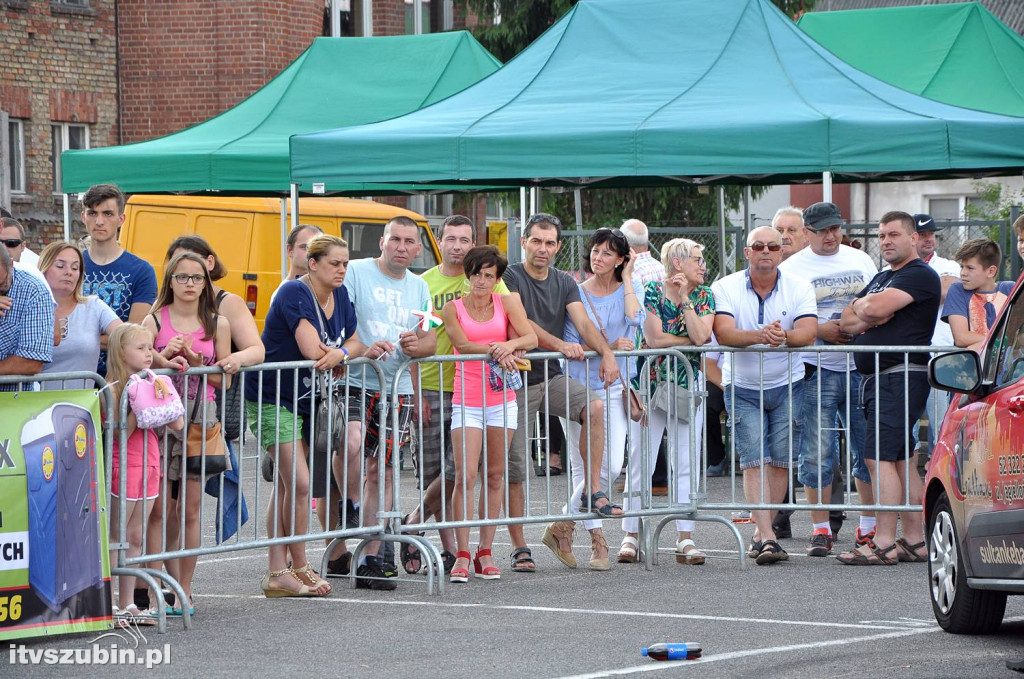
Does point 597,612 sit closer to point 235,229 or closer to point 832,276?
point 832,276

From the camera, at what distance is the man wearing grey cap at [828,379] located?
9.95 metres

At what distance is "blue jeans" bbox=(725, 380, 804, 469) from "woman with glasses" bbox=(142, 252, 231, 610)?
3.22 meters

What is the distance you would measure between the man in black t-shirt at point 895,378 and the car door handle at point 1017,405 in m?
2.99

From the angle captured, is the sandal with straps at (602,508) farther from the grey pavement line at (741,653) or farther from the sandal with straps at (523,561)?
the grey pavement line at (741,653)

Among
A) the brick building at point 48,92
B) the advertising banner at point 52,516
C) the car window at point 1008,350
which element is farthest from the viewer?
the brick building at point 48,92

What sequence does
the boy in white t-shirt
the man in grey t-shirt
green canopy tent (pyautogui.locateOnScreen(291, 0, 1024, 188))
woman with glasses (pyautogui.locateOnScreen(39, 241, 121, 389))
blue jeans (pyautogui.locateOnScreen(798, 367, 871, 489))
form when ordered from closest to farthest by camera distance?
woman with glasses (pyautogui.locateOnScreen(39, 241, 121, 389)), the man in grey t-shirt, blue jeans (pyautogui.locateOnScreen(798, 367, 871, 489)), the boy in white t-shirt, green canopy tent (pyautogui.locateOnScreen(291, 0, 1024, 188))

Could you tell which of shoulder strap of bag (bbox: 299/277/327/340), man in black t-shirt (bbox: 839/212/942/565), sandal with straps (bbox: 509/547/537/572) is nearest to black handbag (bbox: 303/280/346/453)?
shoulder strap of bag (bbox: 299/277/327/340)

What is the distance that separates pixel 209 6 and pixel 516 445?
60.2ft

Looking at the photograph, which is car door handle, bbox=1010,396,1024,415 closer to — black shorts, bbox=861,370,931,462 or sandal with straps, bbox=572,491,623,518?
black shorts, bbox=861,370,931,462

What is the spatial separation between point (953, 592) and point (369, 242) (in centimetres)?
1488

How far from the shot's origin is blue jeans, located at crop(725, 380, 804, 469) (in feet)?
31.9

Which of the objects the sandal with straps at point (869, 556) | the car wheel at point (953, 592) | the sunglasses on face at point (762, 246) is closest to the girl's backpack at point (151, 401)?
the car wheel at point (953, 592)

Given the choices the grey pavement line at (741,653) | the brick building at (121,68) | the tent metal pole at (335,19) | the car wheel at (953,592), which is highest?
the tent metal pole at (335,19)

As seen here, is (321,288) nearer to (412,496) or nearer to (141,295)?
(141,295)
